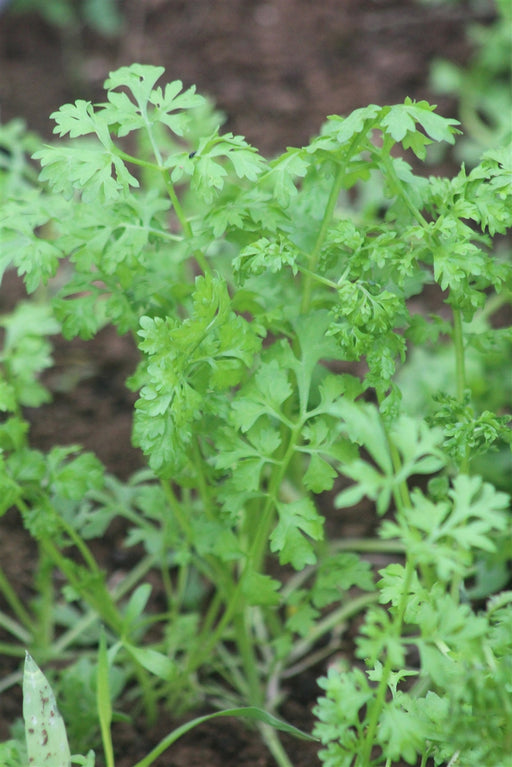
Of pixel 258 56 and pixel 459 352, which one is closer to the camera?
pixel 459 352

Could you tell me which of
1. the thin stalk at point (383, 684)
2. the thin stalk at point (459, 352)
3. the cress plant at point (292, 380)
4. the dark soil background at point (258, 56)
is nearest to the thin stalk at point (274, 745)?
the cress plant at point (292, 380)

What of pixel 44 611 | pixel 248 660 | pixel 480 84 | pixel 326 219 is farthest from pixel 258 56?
pixel 248 660

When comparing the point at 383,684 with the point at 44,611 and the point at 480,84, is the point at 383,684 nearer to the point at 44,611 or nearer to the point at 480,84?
the point at 44,611

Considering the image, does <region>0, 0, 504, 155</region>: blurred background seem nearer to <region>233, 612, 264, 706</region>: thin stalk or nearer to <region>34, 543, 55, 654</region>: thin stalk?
<region>34, 543, 55, 654</region>: thin stalk

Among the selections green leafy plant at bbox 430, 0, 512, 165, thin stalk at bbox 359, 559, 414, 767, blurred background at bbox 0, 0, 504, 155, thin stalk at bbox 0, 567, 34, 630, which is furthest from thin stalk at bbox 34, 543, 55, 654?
green leafy plant at bbox 430, 0, 512, 165

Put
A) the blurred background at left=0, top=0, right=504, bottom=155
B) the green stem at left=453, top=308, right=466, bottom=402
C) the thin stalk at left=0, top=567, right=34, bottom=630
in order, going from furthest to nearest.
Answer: the blurred background at left=0, top=0, right=504, bottom=155 → the thin stalk at left=0, top=567, right=34, bottom=630 → the green stem at left=453, top=308, right=466, bottom=402

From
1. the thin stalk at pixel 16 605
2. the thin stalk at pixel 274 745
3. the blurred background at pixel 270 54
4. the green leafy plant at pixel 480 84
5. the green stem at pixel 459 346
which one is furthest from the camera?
the blurred background at pixel 270 54

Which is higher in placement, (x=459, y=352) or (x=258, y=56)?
(x=258, y=56)

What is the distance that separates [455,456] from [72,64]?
2748 mm

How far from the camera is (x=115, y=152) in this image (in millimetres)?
1512

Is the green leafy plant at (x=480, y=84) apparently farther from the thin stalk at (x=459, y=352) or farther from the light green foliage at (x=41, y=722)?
the light green foliage at (x=41, y=722)

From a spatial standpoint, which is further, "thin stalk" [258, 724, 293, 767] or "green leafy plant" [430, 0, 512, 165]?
"green leafy plant" [430, 0, 512, 165]

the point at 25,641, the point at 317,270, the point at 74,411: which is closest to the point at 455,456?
the point at 317,270

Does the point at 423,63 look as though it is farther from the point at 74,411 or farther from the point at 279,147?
the point at 74,411
